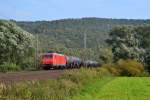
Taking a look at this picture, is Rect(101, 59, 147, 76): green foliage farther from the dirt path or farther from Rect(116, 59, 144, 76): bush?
the dirt path

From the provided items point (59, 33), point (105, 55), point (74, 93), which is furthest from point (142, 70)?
point (59, 33)

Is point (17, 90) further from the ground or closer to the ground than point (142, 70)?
further from the ground

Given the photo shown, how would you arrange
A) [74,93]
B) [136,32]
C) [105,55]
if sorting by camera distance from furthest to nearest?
[136,32]
[105,55]
[74,93]

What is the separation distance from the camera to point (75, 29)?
156m

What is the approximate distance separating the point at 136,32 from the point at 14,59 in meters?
41.1

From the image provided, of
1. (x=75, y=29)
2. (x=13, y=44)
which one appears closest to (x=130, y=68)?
(x=13, y=44)

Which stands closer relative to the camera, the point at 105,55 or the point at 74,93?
the point at 74,93

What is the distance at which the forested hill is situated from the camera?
147m

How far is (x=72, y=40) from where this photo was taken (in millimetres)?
147500

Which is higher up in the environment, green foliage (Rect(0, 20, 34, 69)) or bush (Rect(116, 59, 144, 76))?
green foliage (Rect(0, 20, 34, 69))

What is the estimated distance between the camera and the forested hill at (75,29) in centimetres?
14662

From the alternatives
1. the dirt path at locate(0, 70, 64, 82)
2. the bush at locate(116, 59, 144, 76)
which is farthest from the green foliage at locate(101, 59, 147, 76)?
the dirt path at locate(0, 70, 64, 82)

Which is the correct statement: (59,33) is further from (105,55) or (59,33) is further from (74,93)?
(74,93)

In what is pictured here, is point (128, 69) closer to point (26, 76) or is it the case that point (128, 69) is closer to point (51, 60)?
point (51, 60)
